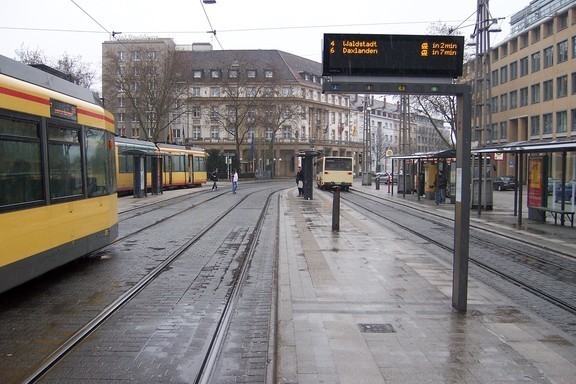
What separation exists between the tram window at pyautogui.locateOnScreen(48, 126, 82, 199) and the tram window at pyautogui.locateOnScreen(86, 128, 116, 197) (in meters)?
0.46

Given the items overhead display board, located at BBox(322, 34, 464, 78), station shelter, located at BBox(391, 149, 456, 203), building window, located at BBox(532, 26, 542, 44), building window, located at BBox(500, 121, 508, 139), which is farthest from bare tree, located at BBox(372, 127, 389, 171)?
overhead display board, located at BBox(322, 34, 464, 78)

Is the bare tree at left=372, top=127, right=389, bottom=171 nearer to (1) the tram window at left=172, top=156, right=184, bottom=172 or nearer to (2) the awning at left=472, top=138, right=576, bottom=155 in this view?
(1) the tram window at left=172, top=156, right=184, bottom=172

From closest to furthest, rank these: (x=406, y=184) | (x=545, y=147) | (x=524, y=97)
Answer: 1. (x=545, y=147)
2. (x=406, y=184)
3. (x=524, y=97)

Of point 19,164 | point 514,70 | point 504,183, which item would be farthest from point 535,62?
point 19,164

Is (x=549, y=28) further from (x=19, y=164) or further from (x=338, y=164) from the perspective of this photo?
(x=19, y=164)

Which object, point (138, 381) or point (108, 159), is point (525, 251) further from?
point (138, 381)

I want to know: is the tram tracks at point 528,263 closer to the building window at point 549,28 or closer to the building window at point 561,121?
the building window at point 561,121

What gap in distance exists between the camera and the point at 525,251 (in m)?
12.6

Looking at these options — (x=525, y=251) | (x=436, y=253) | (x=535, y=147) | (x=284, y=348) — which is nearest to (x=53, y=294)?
(x=284, y=348)

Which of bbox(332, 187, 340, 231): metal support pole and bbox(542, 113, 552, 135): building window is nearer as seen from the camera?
bbox(332, 187, 340, 231): metal support pole

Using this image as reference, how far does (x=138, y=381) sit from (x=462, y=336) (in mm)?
3360

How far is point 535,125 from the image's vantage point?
2311 inches

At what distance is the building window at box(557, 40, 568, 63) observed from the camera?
51.0 metres

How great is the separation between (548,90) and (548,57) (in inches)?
129
